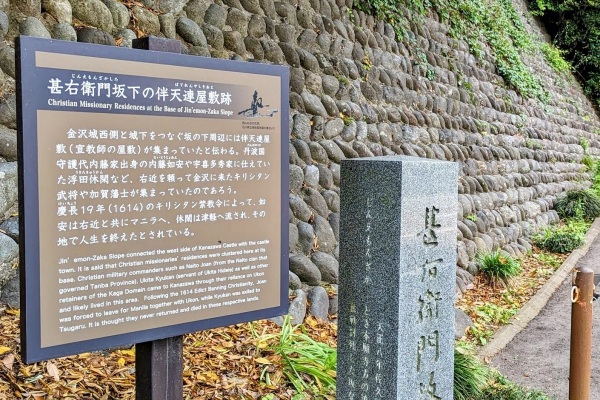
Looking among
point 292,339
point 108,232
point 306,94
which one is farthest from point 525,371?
point 108,232

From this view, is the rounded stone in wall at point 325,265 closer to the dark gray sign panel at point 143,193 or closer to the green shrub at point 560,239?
the dark gray sign panel at point 143,193

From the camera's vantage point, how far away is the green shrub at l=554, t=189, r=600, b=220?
11.7 m

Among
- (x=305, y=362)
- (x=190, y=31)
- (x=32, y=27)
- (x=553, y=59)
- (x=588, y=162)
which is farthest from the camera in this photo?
(x=553, y=59)

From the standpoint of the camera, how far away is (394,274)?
3.26m

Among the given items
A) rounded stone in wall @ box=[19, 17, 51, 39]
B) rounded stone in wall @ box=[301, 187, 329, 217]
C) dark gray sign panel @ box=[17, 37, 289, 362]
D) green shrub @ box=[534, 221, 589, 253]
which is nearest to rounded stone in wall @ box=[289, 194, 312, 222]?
rounded stone in wall @ box=[301, 187, 329, 217]

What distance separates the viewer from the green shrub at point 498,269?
8.04 meters

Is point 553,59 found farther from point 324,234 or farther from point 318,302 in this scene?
point 318,302

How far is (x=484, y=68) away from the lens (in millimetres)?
10680

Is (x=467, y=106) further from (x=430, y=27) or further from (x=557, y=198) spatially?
(x=557, y=198)

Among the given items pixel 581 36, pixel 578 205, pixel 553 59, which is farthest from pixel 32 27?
pixel 581 36

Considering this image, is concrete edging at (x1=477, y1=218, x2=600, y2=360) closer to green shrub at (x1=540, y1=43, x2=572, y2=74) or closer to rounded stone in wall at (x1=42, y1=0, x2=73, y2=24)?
rounded stone in wall at (x1=42, y1=0, x2=73, y2=24)

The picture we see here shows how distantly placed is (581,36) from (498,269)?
1211 cm

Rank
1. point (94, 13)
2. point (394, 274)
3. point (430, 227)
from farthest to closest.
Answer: point (94, 13), point (430, 227), point (394, 274)

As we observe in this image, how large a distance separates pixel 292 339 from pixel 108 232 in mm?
2459
